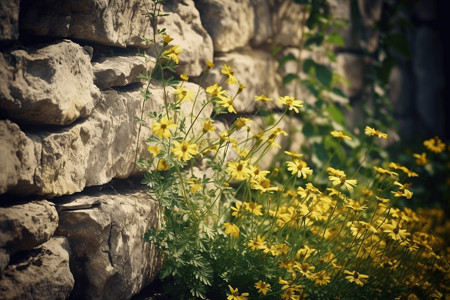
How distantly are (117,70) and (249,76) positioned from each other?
47.0 inches

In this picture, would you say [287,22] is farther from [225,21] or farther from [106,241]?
[106,241]

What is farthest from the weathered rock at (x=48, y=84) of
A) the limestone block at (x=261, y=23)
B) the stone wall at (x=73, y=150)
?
the limestone block at (x=261, y=23)

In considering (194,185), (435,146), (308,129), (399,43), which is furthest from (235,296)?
(399,43)

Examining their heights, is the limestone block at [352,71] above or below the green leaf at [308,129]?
above

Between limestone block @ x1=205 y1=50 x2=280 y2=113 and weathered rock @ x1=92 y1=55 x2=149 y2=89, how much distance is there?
63 centimetres

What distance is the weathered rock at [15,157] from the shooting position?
135cm

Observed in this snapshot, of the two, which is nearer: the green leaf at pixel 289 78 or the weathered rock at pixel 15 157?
the weathered rock at pixel 15 157

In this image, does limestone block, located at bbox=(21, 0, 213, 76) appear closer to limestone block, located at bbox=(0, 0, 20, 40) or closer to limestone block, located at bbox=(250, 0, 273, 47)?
limestone block, located at bbox=(0, 0, 20, 40)

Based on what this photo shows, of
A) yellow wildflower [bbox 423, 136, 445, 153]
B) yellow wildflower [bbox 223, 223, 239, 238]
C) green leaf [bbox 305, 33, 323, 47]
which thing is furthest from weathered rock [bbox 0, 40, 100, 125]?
green leaf [bbox 305, 33, 323, 47]

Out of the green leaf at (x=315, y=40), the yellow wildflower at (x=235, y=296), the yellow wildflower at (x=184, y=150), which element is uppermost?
the green leaf at (x=315, y=40)

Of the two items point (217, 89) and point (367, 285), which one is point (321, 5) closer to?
point (217, 89)

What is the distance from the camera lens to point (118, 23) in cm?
181

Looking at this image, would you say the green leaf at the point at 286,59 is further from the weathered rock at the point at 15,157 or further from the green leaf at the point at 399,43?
the weathered rock at the point at 15,157

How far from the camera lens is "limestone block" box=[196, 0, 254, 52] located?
251 centimetres
